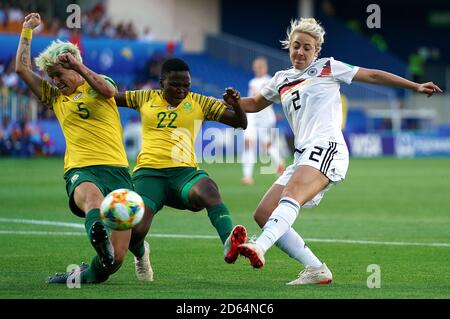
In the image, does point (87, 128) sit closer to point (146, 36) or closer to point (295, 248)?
point (295, 248)

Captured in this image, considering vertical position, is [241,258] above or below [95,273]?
below

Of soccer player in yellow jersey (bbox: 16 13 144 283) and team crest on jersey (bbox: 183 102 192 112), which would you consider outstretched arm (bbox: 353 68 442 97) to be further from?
soccer player in yellow jersey (bbox: 16 13 144 283)

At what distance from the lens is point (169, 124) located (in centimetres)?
1001

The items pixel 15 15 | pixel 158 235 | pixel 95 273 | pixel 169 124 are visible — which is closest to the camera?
pixel 95 273

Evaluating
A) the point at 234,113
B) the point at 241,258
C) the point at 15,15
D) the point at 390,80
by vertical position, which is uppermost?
the point at 15,15

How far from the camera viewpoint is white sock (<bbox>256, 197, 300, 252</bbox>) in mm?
9000

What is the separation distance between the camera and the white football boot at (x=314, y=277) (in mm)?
9414

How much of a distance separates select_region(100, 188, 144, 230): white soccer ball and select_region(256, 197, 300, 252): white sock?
42.1 inches

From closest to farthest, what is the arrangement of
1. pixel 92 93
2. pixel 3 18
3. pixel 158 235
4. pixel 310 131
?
pixel 310 131
pixel 92 93
pixel 158 235
pixel 3 18

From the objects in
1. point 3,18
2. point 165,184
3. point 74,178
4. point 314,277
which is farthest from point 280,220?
point 3,18

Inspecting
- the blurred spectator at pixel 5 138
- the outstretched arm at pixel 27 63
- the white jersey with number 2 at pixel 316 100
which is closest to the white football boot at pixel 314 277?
the white jersey with number 2 at pixel 316 100

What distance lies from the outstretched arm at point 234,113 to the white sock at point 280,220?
3.61ft

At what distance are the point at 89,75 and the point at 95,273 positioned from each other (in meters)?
1.75

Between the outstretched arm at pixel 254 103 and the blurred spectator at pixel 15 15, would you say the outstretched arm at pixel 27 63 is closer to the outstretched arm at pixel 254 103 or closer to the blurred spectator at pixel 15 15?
the outstretched arm at pixel 254 103
